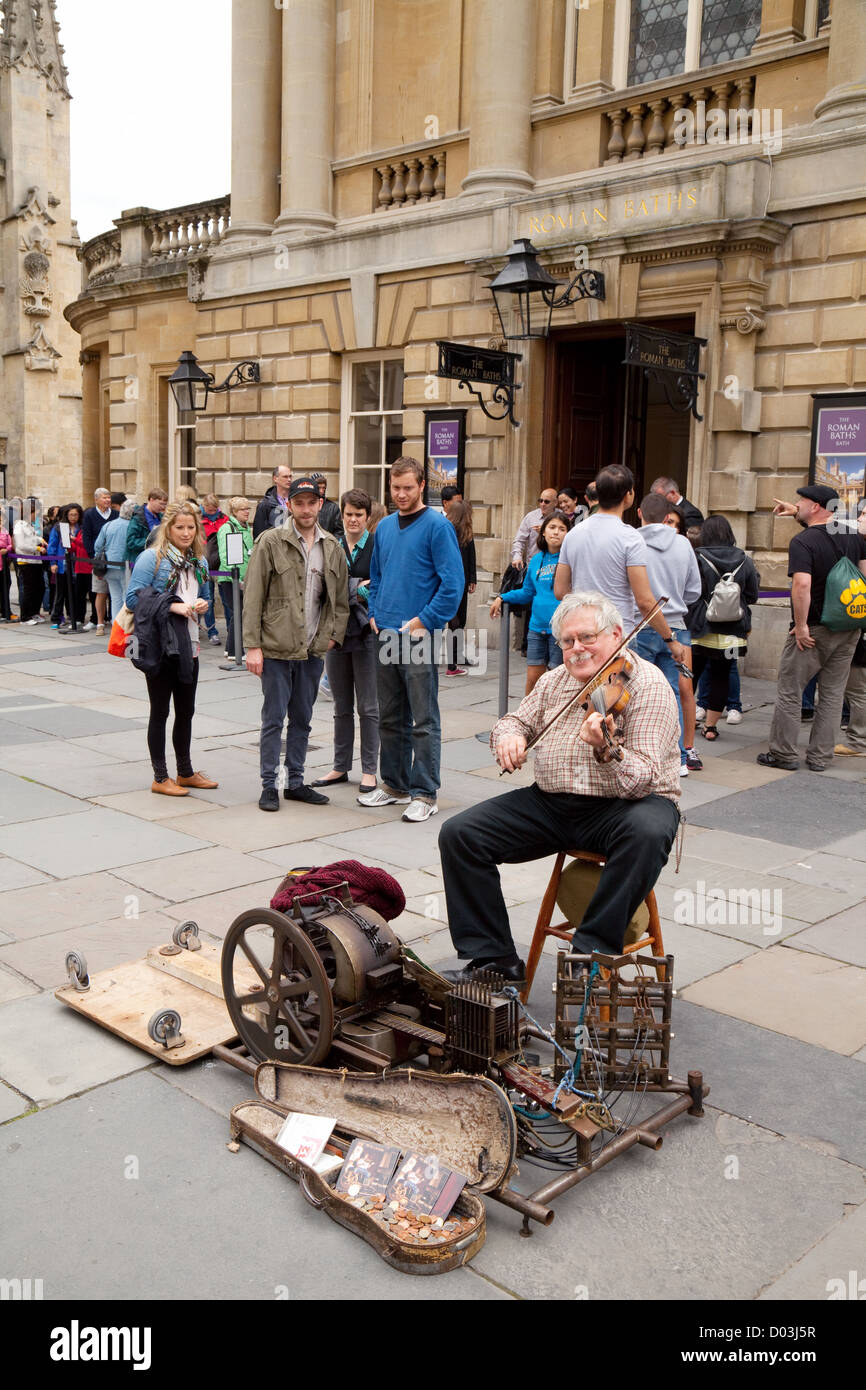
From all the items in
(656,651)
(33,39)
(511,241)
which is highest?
(33,39)

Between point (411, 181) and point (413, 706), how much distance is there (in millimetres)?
10970

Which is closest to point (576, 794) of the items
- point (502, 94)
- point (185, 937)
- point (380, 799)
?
point (185, 937)

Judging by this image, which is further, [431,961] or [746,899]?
[746,899]

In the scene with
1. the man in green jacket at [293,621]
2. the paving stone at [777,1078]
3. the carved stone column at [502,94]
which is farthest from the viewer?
the carved stone column at [502,94]

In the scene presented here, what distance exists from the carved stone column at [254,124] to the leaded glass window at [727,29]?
22.9ft

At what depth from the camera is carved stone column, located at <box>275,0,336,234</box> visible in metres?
16.5

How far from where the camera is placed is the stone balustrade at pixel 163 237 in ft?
60.8

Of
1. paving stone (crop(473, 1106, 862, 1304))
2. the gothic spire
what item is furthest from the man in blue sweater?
the gothic spire

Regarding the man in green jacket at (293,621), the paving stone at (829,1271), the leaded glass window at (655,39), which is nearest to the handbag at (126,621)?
the man in green jacket at (293,621)

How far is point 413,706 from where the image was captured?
702 centimetres

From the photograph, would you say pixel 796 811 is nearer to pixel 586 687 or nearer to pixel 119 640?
pixel 586 687

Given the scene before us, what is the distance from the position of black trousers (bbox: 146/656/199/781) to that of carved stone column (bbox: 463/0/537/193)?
912 centimetres

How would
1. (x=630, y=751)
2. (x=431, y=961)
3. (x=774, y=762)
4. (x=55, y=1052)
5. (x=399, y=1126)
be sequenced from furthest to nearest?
(x=774, y=762)
(x=431, y=961)
(x=630, y=751)
(x=55, y=1052)
(x=399, y=1126)

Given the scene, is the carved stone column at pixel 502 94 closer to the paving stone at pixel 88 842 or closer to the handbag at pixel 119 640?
the handbag at pixel 119 640
